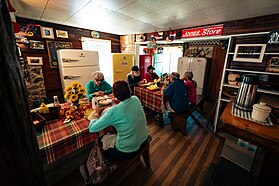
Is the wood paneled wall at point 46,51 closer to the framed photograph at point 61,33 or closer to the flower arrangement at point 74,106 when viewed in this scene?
the framed photograph at point 61,33

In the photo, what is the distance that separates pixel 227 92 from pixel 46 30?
14.9 feet

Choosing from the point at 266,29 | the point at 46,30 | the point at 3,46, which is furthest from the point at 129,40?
the point at 3,46

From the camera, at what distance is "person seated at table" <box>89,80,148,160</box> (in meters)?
1.10

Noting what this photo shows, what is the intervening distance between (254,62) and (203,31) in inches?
50.0

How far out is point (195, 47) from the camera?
4.09 metres

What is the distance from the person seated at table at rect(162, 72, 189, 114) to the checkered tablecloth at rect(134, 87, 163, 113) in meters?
0.17

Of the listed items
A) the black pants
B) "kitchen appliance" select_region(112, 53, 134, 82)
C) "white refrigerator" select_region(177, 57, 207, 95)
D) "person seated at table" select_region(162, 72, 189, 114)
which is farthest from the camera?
"kitchen appliance" select_region(112, 53, 134, 82)

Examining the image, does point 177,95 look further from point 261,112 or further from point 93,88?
point 93,88

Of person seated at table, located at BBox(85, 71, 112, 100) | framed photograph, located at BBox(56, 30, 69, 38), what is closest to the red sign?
person seated at table, located at BBox(85, 71, 112, 100)

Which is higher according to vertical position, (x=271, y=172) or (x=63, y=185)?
(x=271, y=172)

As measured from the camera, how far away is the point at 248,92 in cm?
114

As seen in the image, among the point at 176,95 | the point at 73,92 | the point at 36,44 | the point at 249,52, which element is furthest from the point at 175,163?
the point at 36,44

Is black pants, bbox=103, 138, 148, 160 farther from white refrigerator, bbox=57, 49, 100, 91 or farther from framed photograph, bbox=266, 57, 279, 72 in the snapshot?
framed photograph, bbox=266, 57, 279, 72

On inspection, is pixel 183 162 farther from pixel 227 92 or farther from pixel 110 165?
pixel 227 92
